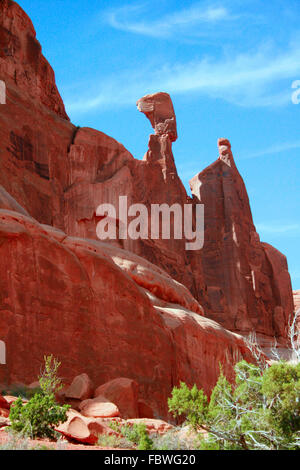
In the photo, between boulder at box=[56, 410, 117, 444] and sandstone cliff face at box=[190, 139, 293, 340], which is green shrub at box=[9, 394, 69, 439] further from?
sandstone cliff face at box=[190, 139, 293, 340]

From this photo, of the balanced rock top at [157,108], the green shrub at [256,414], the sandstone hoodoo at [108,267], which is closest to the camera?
the green shrub at [256,414]

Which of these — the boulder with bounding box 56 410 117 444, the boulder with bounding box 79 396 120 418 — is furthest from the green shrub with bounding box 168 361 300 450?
the boulder with bounding box 79 396 120 418

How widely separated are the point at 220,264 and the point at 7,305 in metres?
39.4

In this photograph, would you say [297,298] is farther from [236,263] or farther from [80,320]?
[80,320]

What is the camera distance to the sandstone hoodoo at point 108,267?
63.7 feet

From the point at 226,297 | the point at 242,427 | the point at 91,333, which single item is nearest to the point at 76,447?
the point at 242,427

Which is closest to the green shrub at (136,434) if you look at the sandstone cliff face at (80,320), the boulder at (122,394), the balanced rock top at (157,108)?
the boulder at (122,394)

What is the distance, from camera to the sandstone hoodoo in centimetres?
1941

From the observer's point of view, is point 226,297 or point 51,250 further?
point 226,297

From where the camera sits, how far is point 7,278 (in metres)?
19.2

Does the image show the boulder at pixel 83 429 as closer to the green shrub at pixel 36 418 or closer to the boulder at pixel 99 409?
the green shrub at pixel 36 418

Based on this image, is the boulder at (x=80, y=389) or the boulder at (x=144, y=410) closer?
the boulder at (x=80, y=389)
